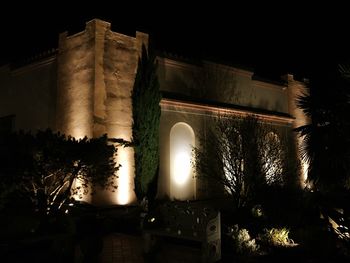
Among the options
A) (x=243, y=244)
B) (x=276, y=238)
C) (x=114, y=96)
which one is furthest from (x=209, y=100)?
(x=243, y=244)

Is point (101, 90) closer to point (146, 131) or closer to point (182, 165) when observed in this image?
point (146, 131)

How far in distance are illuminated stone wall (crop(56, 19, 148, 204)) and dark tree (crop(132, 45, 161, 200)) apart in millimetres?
384

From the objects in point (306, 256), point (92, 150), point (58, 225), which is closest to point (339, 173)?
point (306, 256)

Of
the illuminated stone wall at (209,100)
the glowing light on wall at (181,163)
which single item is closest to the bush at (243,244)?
the illuminated stone wall at (209,100)

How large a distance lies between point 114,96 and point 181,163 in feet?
13.2

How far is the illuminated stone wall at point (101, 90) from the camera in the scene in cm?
1354

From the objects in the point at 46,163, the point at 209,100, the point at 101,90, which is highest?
the point at 209,100

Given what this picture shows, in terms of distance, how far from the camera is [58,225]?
29.3 feet

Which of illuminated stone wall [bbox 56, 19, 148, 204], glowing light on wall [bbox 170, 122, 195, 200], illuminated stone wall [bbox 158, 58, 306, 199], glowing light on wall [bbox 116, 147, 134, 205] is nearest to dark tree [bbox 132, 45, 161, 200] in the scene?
glowing light on wall [bbox 116, 147, 134, 205]

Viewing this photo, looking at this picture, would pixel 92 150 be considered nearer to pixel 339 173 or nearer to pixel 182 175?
pixel 339 173

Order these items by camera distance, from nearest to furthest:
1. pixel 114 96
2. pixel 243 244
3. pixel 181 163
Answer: pixel 243 244
pixel 114 96
pixel 181 163

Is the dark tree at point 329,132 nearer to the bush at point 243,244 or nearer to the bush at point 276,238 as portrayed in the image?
the bush at point 243,244

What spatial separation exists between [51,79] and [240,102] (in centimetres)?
944

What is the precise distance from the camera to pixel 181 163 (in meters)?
15.6
